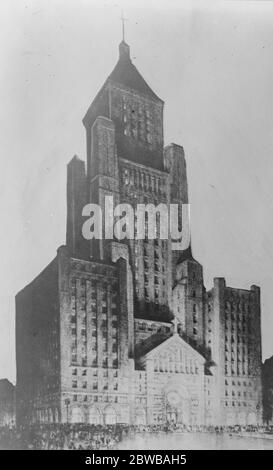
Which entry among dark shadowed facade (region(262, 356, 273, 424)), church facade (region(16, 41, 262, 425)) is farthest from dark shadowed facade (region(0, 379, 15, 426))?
dark shadowed facade (region(262, 356, 273, 424))

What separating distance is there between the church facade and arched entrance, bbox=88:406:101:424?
16 millimetres

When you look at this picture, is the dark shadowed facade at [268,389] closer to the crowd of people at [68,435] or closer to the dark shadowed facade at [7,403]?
the crowd of people at [68,435]

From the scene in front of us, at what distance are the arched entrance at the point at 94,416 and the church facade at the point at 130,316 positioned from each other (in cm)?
2

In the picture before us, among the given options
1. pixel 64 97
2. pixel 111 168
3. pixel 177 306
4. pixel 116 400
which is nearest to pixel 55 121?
pixel 64 97

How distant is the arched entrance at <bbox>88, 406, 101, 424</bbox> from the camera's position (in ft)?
23.6

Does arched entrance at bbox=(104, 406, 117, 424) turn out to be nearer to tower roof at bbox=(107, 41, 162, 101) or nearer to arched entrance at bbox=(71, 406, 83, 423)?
arched entrance at bbox=(71, 406, 83, 423)

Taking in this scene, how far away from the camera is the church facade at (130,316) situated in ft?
23.6

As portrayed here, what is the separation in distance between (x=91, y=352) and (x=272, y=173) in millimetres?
3109

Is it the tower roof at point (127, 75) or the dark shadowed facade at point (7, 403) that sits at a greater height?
the tower roof at point (127, 75)

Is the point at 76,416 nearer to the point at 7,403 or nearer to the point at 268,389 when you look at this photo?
the point at 7,403

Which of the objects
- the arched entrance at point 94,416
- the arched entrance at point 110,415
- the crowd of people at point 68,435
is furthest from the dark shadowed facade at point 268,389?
the arched entrance at point 94,416

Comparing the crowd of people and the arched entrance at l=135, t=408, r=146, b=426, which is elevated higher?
the arched entrance at l=135, t=408, r=146, b=426

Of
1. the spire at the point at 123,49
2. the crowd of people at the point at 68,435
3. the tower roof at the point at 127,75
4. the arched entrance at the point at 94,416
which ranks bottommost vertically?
the crowd of people at the point at 68,435

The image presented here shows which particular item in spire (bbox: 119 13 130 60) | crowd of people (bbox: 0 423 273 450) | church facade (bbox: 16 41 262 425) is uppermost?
spire (bbox: 119 13 130 60)
